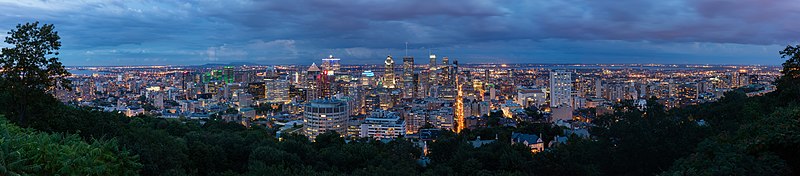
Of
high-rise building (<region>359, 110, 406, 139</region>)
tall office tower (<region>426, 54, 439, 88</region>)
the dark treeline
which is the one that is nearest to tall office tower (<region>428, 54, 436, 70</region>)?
tall office tower (<region>426, 54, 439, 88</region>)

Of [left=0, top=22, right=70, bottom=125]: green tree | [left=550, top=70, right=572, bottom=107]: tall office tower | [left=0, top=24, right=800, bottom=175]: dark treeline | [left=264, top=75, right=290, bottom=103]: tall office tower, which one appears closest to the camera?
[left=0, top=24, right=800, bottom=175]: dark treeline

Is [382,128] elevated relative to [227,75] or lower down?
lower down

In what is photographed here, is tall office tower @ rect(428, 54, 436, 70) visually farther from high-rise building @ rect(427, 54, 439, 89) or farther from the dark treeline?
the dark treeline

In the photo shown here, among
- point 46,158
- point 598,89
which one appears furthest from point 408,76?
point 46,158

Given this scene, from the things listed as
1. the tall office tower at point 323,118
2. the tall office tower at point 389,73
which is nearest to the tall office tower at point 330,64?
the tall office tower at point 389,73

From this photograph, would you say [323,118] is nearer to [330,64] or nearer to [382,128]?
[382,128]

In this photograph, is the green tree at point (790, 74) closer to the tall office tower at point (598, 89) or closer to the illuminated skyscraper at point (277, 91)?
the tall office tower at point (598, 89)
